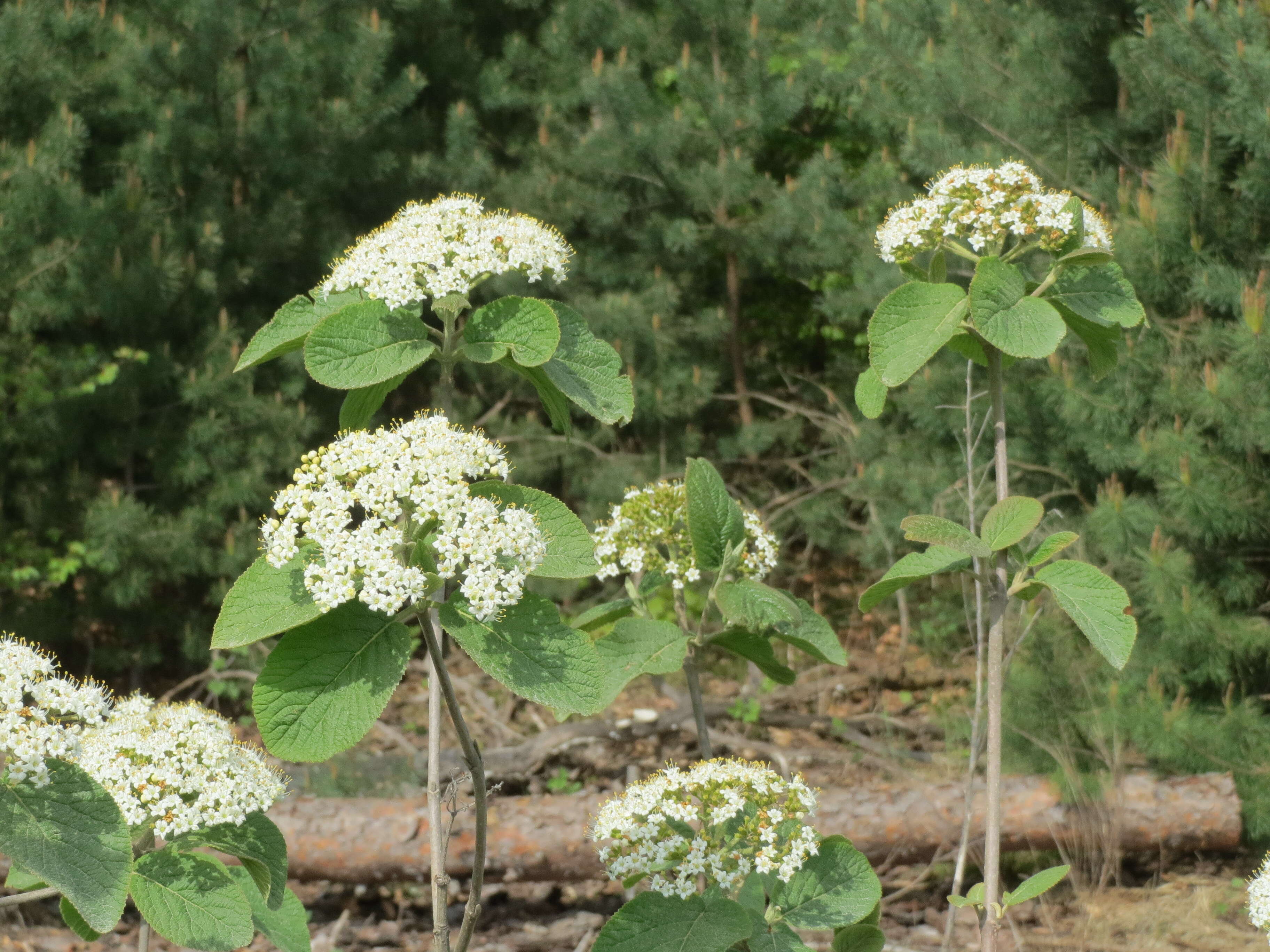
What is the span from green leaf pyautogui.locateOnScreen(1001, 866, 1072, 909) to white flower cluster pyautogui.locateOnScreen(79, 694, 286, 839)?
3.39ft

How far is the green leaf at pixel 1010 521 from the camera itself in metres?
1.64

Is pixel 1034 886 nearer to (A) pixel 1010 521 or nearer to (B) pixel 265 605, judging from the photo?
(A) pixel 1010 521

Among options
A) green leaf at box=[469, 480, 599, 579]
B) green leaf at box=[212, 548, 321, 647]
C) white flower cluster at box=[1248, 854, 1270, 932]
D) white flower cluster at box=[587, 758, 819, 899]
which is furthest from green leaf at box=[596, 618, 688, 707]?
white flower cluster at box=[1248, 854, 1270, 932]

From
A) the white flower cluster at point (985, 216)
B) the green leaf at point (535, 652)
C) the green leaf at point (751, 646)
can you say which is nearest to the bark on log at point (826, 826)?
the green leaf at point (751, 646)

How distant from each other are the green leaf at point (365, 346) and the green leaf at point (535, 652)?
14.4 inches

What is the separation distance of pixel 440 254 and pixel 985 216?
825 millimetres

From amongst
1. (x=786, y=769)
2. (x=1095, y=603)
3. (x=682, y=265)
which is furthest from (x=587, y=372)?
(x=682, y=265)

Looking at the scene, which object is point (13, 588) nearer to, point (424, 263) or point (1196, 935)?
point (424, 263)

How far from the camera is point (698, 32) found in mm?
6695

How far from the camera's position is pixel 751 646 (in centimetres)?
198

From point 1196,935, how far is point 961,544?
9.01 feet

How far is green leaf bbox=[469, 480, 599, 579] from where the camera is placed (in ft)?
4.65

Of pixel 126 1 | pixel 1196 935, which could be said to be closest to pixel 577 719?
pixel 1196 935

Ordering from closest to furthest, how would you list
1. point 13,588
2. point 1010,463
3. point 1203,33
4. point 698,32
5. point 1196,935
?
1. point 1196,935
2. point 1203,33
3. point 1010,463
4. point 13,588
5. point 698,32
